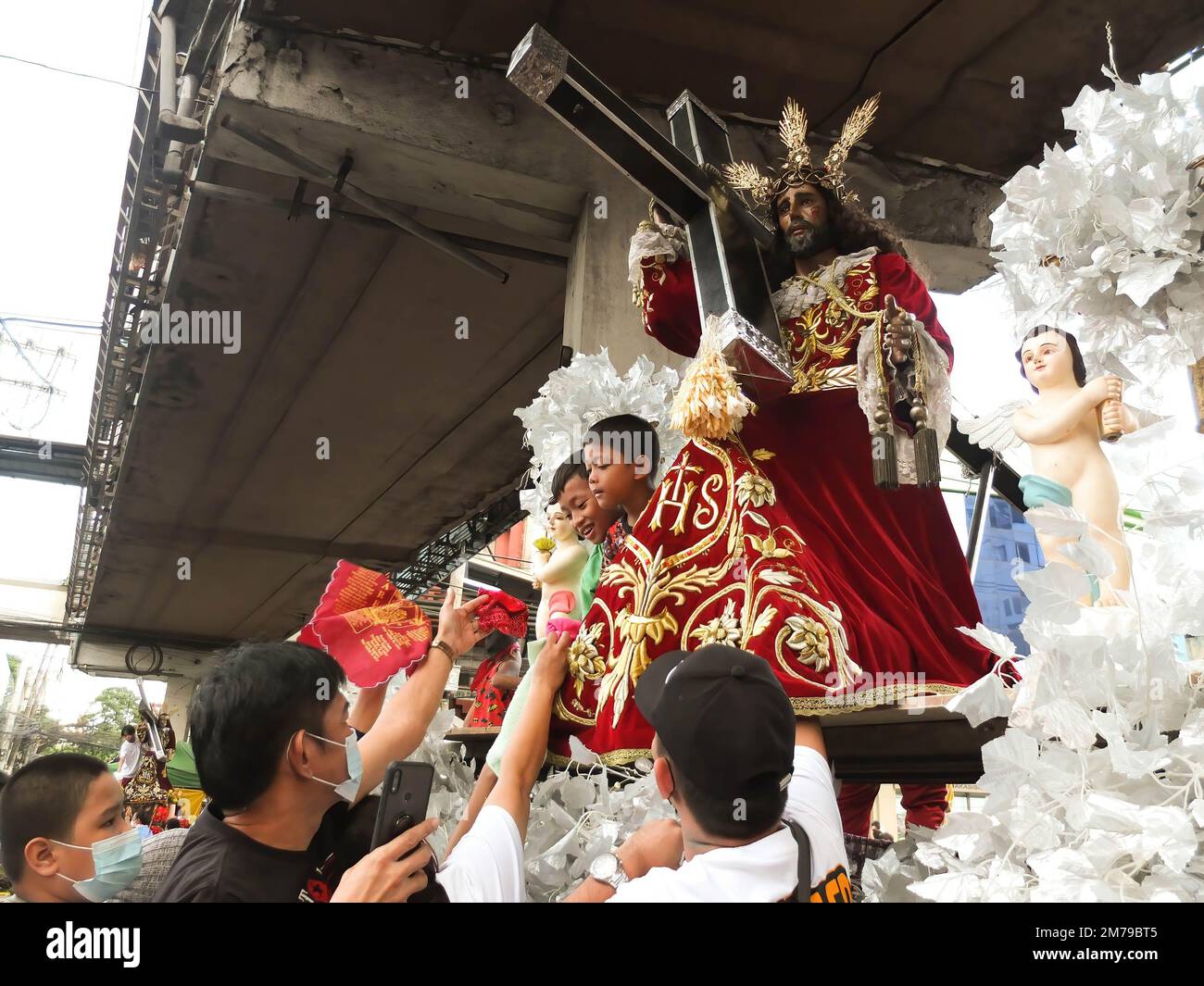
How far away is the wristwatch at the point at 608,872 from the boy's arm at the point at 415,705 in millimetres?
425

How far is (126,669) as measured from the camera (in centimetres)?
1741

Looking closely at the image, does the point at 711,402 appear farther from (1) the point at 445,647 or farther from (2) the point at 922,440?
(1) the point at 445,647

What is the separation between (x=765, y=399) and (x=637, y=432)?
A: 465 mm

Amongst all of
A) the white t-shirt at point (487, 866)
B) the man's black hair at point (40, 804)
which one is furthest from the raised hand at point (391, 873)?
the man's black hair at point (40, 804)

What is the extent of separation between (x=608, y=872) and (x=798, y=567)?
116 centimetres

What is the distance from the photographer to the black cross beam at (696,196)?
2809 mm

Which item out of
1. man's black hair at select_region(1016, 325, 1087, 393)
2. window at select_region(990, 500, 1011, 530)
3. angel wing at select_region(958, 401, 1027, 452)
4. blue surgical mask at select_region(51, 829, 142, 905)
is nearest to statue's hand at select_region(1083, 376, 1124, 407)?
man's black hair at select_region(1016, 325, 1087, 393)

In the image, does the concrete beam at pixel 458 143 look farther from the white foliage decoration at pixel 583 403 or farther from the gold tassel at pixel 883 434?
the gold tassel at pixel 883 434

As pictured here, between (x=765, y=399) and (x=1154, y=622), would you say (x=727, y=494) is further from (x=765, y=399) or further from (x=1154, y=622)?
(x=1154, y=622)

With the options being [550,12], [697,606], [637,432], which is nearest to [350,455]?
[550,12]

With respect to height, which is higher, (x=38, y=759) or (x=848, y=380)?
(x=848, y=380)

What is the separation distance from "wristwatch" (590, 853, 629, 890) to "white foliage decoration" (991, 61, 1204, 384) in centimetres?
144

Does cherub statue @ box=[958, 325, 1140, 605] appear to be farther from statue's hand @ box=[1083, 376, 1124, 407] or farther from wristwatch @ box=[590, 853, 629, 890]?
wristwatch @ box=[590, 853, 629, 890]
